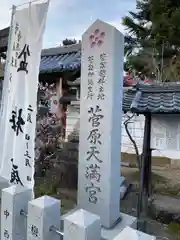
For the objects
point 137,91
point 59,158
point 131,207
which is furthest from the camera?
point 59,158

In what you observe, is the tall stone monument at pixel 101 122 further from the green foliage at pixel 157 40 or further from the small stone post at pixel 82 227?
the green foliage at pixel 157 40

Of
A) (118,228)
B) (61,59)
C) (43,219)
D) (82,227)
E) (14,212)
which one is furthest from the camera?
(61,59)

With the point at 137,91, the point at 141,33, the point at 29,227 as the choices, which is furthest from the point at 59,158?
the point at 141,33

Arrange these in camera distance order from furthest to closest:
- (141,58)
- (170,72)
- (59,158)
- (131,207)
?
(141,58) < (170,72) < (59,158) < (131,207)

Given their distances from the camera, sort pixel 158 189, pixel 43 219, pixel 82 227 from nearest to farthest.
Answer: pixel 82 227
pixel 43 219
pixel 158 189

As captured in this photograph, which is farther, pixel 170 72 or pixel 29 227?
pixel 170 72

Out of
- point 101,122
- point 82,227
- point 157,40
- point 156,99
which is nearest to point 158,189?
point 156,99

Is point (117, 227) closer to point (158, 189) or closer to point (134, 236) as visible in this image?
point (134, 236)

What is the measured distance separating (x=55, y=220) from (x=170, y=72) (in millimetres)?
11148

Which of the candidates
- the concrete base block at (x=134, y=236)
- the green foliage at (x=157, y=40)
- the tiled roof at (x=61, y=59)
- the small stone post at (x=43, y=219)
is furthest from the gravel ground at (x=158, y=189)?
the green foliage at (x=157, y=40)

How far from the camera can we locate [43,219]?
8.16ft

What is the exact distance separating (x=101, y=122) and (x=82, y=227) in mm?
1455

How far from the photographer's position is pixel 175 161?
990cm

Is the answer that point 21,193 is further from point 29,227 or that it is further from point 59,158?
point 59,158
